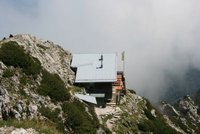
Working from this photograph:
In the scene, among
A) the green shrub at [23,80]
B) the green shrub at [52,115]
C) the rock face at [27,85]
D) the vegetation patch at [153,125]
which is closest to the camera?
the rock face at [27,85]

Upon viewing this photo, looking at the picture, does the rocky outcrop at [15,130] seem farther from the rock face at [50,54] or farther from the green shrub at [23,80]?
the rock face at [50,54]

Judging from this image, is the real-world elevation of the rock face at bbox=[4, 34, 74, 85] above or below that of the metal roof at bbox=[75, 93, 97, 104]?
above

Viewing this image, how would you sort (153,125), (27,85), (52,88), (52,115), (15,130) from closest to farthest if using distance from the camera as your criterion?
1. (15,130)
2. (52,115)
3. (27,85)
4. (52,88)
5. (153,125)

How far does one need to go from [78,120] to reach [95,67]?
23.1m

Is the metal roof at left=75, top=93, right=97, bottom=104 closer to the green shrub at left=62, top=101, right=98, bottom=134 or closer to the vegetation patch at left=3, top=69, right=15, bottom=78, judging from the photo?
the green shrub at left=62, top=101, right=98, bottom=134

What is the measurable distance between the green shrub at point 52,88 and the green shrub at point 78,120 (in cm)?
179

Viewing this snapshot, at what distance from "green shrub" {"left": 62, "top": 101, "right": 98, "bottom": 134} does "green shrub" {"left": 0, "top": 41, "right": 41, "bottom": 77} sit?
7.45m

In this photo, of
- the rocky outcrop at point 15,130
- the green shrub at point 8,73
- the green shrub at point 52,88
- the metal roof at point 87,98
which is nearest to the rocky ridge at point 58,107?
the green shrub at point 8,73

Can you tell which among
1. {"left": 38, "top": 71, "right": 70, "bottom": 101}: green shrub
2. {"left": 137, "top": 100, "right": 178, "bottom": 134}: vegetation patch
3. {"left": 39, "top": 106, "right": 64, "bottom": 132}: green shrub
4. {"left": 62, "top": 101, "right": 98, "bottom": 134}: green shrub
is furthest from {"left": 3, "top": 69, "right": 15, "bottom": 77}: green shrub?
{"left": 137, "top": 100, "right": 178, "bottom": 134}: vegetation patch

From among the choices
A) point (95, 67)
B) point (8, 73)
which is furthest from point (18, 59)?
point (95, 67)

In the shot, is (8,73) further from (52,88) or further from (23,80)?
(52,88)

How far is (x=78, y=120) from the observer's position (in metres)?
55.6

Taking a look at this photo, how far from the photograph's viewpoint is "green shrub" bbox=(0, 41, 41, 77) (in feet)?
197

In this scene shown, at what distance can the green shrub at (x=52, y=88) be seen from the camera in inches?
2309
